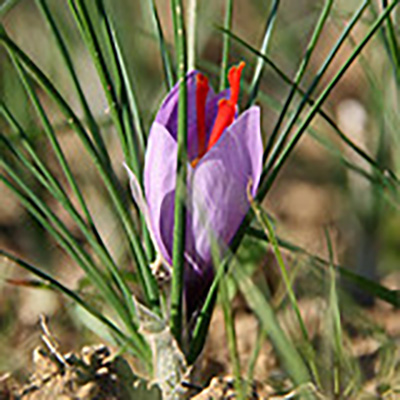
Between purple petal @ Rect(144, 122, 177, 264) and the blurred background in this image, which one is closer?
purple petal @ Rect(144, 122, 177, 264)

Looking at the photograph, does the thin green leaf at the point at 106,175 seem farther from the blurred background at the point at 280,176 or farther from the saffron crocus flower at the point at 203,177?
the blurred background at the point at 280,176

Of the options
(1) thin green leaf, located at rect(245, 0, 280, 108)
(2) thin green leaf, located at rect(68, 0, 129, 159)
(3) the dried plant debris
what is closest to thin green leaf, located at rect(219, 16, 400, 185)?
(1) thin green leaf, located at rect(245, 0, 280, 108)

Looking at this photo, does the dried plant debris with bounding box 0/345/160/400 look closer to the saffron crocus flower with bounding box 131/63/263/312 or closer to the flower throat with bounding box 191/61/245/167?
the saffron crocus flower with bounding box 131/63/263/312

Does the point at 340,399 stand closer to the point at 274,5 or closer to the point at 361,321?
the point at 361,321

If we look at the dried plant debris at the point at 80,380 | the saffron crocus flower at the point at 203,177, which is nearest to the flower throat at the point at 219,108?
the saffron crocus flower at the point at 203,177

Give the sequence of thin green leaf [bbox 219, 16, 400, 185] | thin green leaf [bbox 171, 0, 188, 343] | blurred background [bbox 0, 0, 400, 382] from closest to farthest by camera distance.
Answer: thin green leaf [bbox 171, 0, 188, 343] < thin green leaf [bbox 219, 16, 400, 185] < blurred background [bbox 0, 0, 400, 382]

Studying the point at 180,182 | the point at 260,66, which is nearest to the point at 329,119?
the point at 260,66

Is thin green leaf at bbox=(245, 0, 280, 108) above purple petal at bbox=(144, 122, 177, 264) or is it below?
above
